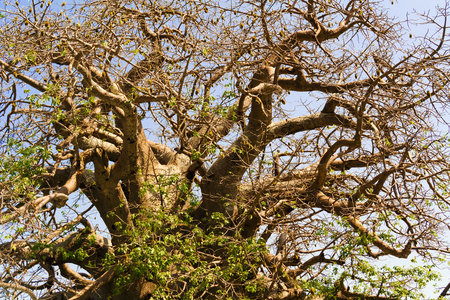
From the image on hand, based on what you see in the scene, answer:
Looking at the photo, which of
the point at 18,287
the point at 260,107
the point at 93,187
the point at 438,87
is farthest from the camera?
the point at 93,187

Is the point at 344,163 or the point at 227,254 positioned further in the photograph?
the point at 344,163

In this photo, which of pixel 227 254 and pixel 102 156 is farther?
pixel 102 156

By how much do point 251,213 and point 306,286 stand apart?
1.09m

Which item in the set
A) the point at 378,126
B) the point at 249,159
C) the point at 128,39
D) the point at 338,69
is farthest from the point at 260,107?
the point at 128,39

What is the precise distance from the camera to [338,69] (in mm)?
6121

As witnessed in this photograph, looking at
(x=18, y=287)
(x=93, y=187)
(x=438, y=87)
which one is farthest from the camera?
(x=93, y=187)

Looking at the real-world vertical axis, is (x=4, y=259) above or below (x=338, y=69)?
below

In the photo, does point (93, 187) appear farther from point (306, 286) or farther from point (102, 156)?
point (306, 286)

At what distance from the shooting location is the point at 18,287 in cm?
490

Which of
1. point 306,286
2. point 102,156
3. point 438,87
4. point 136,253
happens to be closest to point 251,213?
point 306,286

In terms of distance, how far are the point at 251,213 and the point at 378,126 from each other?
1903 mm

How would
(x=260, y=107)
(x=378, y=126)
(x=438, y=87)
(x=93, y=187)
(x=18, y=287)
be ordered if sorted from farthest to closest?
(x=93, y=187), (x=260, y=107), (x=378, y=126), (x=438, y=87), (x=18, y=287)

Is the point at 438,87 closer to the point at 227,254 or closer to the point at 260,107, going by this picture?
the point at 260,107

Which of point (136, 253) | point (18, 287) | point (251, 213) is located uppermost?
point (251, 213)
